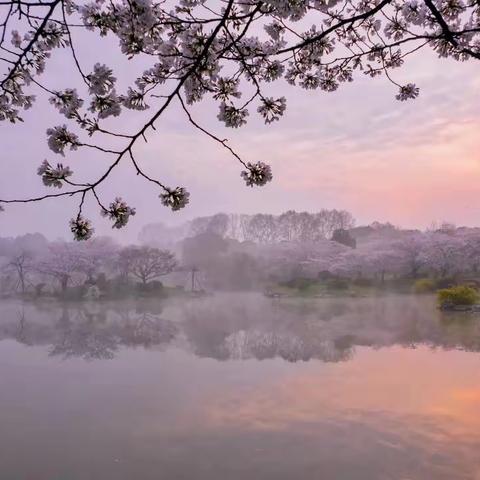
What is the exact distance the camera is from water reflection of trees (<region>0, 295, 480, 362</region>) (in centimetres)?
931

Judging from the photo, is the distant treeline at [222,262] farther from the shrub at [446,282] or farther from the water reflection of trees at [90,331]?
the water reflection of trees at [90,331]

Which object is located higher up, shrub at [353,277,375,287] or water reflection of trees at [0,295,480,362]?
shrub at [353,277,375,287]

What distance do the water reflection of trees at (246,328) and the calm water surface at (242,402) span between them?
0.07 metres

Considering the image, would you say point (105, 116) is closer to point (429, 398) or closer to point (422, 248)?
point (429, 398)

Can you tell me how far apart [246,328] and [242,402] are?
19.5 feet

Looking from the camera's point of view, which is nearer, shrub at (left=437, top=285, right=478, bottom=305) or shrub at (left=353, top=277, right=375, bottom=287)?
shrub at (left=437, top=285, right=478, bottom=305)

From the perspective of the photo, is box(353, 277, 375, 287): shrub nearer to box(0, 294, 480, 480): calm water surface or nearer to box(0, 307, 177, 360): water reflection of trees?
box(0, 294, 480, 480): calm water surface

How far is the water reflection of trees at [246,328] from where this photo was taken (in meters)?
9.31

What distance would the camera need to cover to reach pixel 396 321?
1264 cm

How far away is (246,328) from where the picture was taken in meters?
11.8

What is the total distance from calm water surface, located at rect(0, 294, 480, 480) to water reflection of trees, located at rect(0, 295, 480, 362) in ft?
0.23

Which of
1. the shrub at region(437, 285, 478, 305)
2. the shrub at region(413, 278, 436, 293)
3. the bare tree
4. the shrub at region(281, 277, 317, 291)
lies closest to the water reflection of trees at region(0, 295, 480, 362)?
the shrub at region(437, 285, 478, 305)

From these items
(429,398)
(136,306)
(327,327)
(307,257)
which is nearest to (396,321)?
(327,327)

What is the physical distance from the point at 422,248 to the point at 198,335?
1588 centimetres
